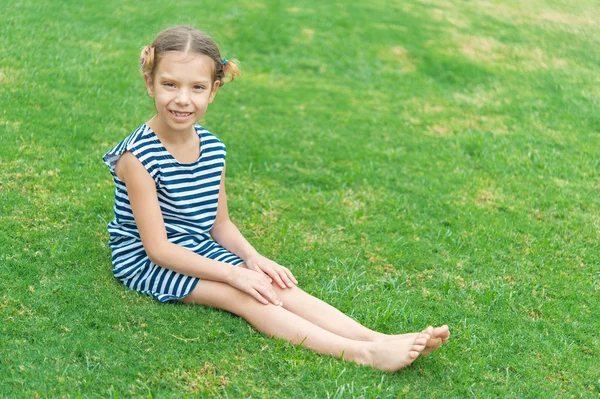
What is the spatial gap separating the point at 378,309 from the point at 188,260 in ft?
3.57

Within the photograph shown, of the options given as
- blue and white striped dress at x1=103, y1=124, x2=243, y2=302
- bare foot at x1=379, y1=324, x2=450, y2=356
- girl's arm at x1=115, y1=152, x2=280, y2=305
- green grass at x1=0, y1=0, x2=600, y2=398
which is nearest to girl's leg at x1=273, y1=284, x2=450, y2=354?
bare foot at x1=379, y1=324, x2=450, y2=356

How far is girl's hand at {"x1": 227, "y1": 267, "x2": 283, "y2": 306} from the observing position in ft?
11.7

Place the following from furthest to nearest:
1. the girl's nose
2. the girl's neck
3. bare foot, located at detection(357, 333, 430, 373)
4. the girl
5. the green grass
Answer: the girl's neck, the girl's nose, the girl, the green grass, bare foot, located at detection(357, 333, 430, 373)

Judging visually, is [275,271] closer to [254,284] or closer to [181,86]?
[254,284]

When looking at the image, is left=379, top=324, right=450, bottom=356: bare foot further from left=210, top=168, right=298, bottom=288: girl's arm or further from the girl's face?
the girl's face

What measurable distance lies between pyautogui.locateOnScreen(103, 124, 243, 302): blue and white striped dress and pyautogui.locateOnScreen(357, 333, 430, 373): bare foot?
92 centimetres

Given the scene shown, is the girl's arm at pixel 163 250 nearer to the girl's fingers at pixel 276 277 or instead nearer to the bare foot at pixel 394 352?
the girl's fingers at pixel 276 277

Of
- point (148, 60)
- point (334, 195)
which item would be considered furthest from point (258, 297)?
point (334, 195)

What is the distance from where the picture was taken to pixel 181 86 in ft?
12.1

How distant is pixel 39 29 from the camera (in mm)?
7863

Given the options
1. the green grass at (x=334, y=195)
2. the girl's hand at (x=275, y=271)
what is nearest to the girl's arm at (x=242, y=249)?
the girl's hand at (x=275, y=271)

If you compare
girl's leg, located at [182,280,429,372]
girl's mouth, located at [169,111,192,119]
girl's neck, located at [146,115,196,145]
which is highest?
girl's mouth, located at [169,111,192,119]

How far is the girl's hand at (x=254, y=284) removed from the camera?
11.7 feet

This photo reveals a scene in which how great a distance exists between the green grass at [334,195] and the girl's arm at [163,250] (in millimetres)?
226
